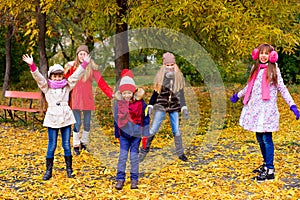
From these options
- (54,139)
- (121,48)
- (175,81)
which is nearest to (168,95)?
(175,81)

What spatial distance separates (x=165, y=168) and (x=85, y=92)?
175 cm

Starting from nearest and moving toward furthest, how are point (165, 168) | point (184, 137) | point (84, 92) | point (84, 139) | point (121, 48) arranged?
point (165, 168), point (84, 92), point (84, 139), point (184, 137), point (121, 48)

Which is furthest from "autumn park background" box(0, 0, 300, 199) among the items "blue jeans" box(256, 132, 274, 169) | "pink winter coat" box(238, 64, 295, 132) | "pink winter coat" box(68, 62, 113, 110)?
"pink winter coat" box(68, 62, 113, 110)

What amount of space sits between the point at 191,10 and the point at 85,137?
2.73 meters

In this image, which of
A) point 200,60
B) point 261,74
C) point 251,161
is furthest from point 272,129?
point 200,60

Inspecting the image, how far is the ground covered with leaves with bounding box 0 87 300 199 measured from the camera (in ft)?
16.1

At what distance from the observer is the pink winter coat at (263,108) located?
5105mm

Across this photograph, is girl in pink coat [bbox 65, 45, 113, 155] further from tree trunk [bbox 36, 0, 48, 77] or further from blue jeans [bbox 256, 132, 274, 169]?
tree trunk [bbox 36, 0, 48, 77]

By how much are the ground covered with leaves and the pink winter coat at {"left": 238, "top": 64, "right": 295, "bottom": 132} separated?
69 centimetres

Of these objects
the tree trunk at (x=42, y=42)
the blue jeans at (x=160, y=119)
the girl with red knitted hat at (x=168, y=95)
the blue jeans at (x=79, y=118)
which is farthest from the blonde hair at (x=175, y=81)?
the tree trunk at (x=42, y=42)

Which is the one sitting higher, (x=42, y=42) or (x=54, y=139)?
(x=42, y=42)

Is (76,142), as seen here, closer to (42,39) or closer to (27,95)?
(27,95)

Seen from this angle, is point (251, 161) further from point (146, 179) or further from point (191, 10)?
point (191, 10)

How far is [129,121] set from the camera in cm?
509
